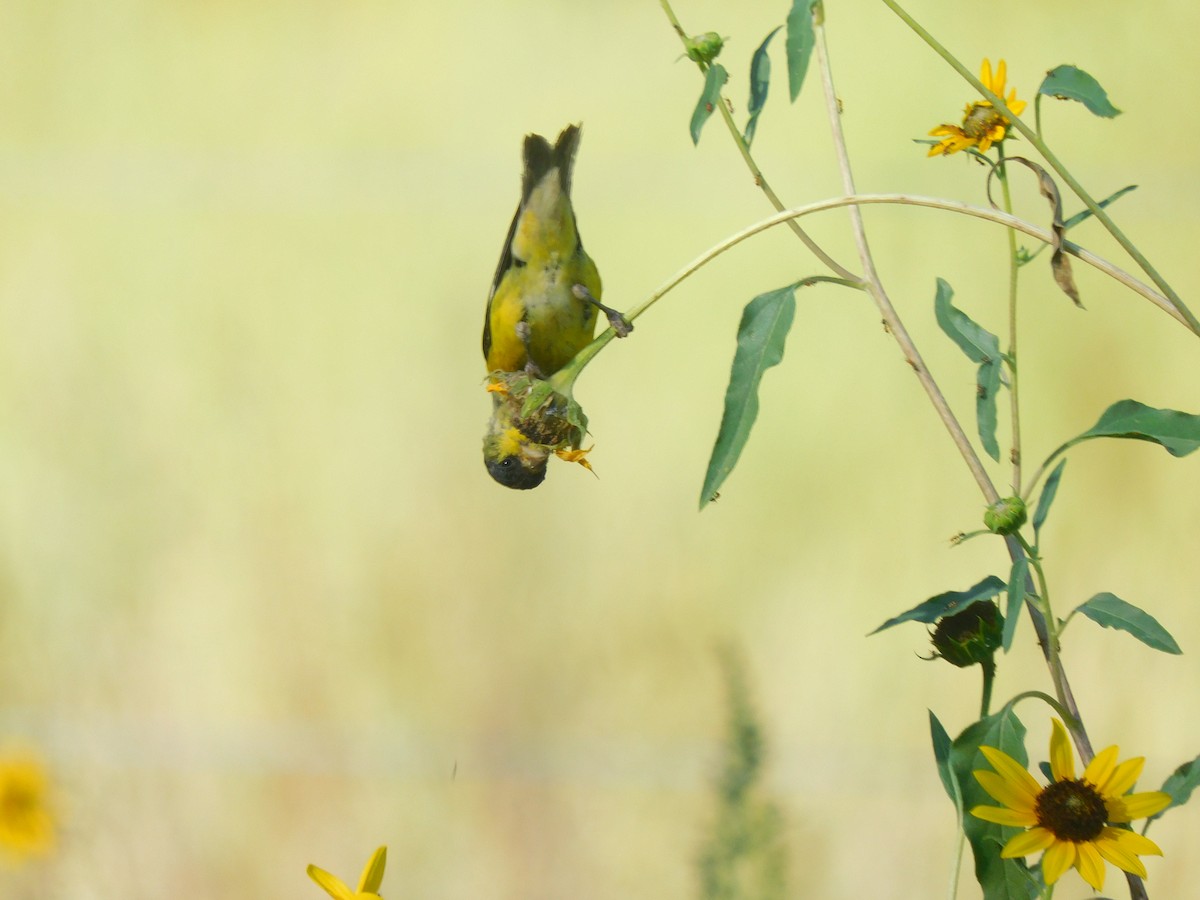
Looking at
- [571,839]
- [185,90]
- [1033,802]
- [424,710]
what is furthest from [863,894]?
[185,90]

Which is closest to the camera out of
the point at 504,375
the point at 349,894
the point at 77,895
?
the point at 349,894

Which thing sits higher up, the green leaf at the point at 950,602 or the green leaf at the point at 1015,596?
the green leaf at the point at 950,602

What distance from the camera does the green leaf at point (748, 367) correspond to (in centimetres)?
67

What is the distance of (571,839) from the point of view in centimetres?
211

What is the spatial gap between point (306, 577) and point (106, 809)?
0.55 metres

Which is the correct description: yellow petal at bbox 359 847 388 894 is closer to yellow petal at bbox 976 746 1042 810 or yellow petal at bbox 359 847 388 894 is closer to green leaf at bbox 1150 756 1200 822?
yellow petal at bbox 976 746 1042 810

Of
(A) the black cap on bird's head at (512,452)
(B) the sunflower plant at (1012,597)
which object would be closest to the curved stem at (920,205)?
(B) the sunflower plant at (1012,597)

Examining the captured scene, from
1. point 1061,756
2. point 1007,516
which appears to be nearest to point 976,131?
point 1007,516

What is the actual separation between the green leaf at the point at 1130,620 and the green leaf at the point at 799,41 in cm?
33

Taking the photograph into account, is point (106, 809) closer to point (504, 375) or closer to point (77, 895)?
point (77, 895)

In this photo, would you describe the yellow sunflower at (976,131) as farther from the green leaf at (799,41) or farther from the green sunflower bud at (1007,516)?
the green sunflower bud at (1007,516)

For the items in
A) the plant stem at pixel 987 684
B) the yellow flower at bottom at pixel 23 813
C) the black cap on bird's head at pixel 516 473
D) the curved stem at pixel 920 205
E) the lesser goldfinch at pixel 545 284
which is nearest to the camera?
the curved stem at pixel 920 205

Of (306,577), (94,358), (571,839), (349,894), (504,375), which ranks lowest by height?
(349,894)

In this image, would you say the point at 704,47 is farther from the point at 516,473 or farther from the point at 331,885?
the point at 331,885
